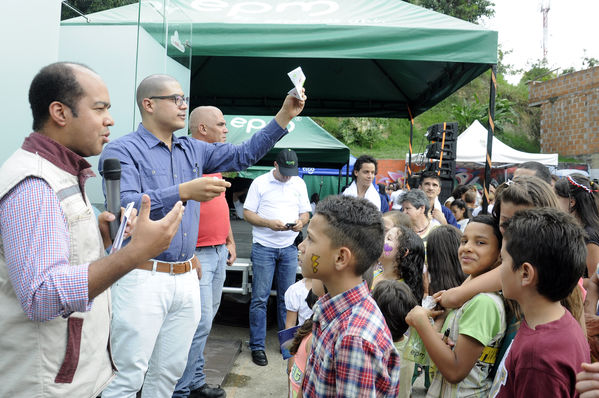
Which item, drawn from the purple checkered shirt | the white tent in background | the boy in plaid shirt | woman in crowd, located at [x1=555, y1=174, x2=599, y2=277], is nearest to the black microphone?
the purple checkered shirt

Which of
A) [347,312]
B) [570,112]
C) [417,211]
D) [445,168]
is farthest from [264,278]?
[570,112]

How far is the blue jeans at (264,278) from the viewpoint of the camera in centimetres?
467

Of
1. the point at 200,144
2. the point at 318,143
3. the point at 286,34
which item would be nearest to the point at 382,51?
the point at 286,34

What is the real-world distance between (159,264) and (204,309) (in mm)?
1110

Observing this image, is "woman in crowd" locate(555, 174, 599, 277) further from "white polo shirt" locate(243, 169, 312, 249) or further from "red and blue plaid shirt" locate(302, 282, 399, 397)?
"white polo shirt" locate(243, 169, 312, 249)

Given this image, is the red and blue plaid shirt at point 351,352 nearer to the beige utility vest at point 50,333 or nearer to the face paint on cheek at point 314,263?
the face paint on cheek at point 314,263

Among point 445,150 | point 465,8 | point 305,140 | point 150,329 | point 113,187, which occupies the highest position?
point 465,8

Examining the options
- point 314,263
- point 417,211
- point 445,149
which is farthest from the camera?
point 445,149

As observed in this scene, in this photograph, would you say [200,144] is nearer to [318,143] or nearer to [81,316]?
[81,316]

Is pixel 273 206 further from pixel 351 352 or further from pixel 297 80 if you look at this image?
pixel 351 352

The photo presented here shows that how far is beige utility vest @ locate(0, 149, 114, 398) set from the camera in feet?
4.64

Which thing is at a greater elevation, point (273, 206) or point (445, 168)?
point (445, 168)

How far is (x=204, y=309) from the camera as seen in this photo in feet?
11.6

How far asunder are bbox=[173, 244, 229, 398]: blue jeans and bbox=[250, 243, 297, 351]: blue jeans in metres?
0.79
